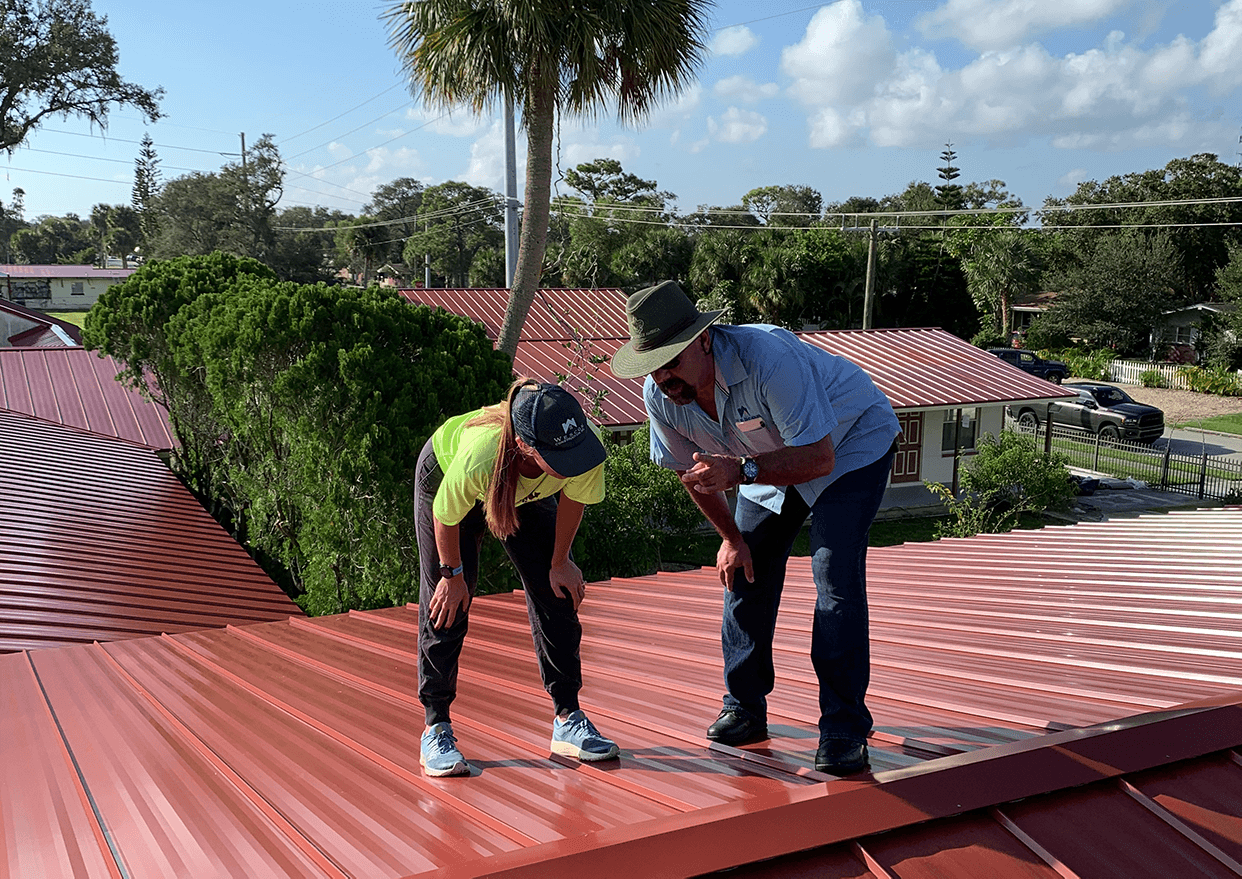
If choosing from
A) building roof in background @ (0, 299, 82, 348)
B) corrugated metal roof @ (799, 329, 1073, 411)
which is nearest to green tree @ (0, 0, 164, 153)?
building roof in background @ (0, 299, 82, 348)

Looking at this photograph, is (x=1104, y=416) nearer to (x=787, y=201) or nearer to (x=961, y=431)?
(x=961, y=431)

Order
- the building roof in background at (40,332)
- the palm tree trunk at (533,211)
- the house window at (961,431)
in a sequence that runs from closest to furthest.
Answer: the palm tree trunk at (533,211), the house window at (961,431), the building roof in background at (40,332)

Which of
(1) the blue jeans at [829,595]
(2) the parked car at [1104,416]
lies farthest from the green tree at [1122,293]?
(1) the blue jeans at [829,595]

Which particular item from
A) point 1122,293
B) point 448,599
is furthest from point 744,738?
point 1122,293

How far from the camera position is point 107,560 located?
290 inches

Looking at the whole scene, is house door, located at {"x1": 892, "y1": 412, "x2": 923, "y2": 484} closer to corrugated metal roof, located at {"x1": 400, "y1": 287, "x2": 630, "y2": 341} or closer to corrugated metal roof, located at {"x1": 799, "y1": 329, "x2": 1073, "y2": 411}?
corrugated metal roof, located at {"x1": 799, "y1": 329, "x2": 1073, "y2": 411}

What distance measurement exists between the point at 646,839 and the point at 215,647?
4020 mm

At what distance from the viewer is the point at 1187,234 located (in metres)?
48.1

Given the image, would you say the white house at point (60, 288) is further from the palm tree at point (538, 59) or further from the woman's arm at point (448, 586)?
the woman's arm at point (448, 586)

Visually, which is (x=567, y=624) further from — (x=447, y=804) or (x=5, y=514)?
(x=5, y=514)

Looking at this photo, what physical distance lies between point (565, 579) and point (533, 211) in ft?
33.0

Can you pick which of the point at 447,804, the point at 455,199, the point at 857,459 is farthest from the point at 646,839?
the point at 455,199

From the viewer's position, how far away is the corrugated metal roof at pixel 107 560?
237 inches

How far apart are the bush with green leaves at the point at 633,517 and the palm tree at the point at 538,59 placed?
2.70 meters
